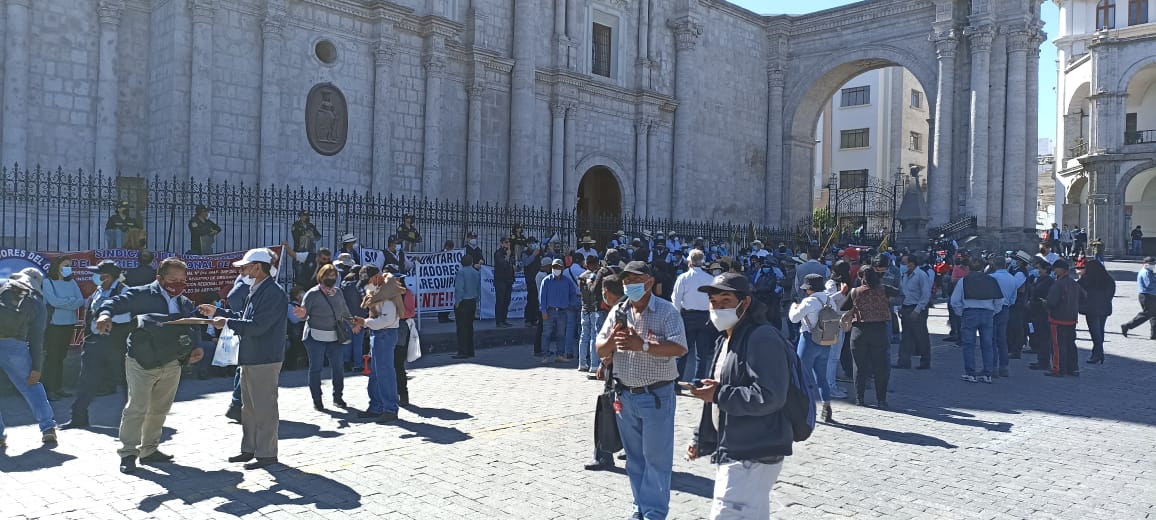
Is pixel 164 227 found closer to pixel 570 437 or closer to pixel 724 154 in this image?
pixel 570 437

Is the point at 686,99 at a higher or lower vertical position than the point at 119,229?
higher

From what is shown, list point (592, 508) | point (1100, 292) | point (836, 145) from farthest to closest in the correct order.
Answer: point (836, 145)
point (1100, 292)
point (592, 508)

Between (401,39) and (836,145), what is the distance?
4258cm

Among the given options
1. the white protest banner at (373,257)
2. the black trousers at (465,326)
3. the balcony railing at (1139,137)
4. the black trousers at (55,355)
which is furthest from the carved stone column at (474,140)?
the balcony railing at (1139,137)

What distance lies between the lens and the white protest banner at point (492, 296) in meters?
17.0

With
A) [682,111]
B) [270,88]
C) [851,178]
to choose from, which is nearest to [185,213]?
[270,88]

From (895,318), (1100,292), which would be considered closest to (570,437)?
(895,318)

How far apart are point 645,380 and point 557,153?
21.2 meters

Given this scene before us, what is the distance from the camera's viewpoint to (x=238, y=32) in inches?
721

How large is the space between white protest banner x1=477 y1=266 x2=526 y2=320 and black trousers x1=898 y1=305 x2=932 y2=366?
768 centimetres

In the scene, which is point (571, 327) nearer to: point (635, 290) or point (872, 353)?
point (872, 353)

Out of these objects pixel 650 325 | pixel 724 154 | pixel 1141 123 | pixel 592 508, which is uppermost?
pixel 1141 123

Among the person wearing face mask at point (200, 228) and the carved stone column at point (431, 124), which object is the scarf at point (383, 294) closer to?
the person wearing face mask at point (200, 228)

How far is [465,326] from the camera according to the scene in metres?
13.3
